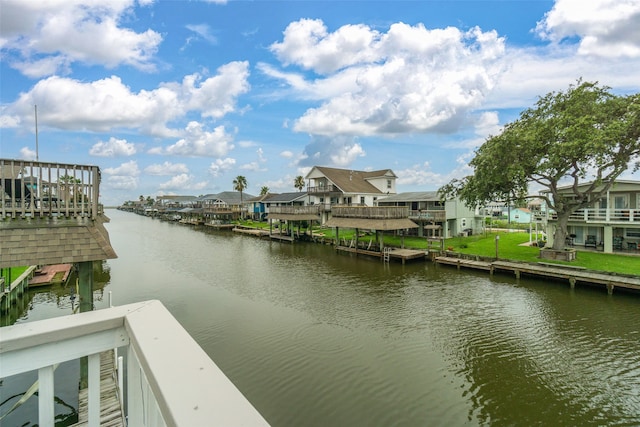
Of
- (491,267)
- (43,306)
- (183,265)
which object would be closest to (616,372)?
(491,267)

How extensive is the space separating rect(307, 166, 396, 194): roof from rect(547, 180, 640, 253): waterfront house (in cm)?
2775

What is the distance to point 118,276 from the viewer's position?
83.6 ft

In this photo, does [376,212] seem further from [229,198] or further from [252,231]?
[229,198]

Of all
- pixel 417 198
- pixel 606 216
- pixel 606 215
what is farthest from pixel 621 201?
pixel 417 198

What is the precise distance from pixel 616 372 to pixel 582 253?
1895 cm

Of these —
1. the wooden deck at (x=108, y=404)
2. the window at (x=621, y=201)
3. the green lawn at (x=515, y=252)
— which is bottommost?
the wooden deck at (x=108, y=404)

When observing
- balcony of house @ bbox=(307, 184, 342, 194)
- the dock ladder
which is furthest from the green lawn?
balcony of house @ bbox=(307, 184, 342, 194)

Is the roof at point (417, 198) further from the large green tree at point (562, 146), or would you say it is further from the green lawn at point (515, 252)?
the large green tree at point (562, 146)

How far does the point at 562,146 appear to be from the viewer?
21.3 m

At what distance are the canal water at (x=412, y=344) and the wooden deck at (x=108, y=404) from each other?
3.44 m

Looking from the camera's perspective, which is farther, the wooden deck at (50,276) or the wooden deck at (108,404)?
the wooden deck at (50,276)

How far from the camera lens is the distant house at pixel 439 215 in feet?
115

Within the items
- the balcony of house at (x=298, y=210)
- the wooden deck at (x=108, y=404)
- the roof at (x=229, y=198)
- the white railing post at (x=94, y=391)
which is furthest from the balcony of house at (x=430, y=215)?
the roof at (x=229, y=198)

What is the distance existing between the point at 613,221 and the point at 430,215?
14776mm
